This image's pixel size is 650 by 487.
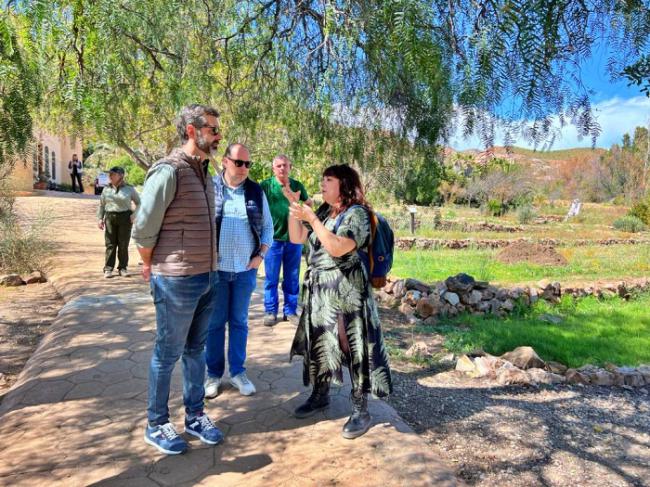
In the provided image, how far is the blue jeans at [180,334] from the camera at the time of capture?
8.70 feet

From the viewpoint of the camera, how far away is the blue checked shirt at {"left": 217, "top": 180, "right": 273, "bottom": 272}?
3371mm

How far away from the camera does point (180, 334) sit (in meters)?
2.70

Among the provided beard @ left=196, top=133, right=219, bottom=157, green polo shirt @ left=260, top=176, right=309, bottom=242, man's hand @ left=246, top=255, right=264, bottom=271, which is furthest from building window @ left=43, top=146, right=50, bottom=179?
beard @ left=196, top=133, right=219, bottom=157

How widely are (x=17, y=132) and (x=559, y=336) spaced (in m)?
6.42

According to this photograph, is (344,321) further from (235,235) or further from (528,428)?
(528,428)

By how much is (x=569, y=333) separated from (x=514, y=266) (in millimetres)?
5091

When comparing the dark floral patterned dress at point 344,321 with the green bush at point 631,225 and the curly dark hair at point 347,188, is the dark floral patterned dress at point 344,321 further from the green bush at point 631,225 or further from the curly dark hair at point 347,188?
the green bush at point 631,225

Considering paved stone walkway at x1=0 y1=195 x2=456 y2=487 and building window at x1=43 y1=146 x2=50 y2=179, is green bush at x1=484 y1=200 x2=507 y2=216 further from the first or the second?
paved stone walkway at x1=0 y1=195 x2=456 y2=487

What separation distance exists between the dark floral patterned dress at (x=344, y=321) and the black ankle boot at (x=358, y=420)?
7 cm

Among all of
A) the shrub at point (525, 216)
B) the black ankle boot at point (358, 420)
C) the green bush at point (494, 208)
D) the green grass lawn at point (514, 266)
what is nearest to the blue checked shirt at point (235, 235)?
the black ankle boot at point (358, 420)

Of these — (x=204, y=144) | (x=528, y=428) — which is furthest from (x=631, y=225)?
(x=204, y=144)

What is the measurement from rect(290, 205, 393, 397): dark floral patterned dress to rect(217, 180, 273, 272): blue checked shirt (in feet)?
1.67

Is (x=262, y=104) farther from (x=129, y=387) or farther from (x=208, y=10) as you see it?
(x=129, y=387)

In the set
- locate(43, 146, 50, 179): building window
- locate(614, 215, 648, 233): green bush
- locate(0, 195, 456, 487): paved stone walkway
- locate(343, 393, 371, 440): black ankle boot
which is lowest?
locate(0, 195, 456, 487): paved stone walkway
